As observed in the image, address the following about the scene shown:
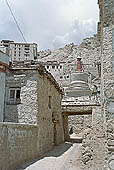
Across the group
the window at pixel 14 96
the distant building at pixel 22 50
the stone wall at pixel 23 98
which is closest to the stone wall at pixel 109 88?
the stone wall at pixel 23 98

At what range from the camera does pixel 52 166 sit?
10.5m

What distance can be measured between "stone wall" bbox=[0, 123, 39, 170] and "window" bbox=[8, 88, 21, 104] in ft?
8.04

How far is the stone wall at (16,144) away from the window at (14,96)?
2450 mm

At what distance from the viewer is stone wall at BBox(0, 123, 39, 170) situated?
27.5 feet

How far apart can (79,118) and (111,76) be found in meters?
28.5

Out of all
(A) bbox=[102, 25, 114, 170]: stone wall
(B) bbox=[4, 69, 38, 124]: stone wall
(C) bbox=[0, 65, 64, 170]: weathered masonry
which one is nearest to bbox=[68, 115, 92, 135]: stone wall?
(C) bbox=[0, 65, 64, 170]: weathered masonry

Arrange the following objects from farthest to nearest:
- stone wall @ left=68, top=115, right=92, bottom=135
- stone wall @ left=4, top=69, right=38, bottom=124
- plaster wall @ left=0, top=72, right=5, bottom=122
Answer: stone wall @ left=68, top=115, right=92, bottom=135, plaster wall @ left=0, top=72, right=5, bottom=122, stone wall @ left=4, top=69, right=38, bottom=124

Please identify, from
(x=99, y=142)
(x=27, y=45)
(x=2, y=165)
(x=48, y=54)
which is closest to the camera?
(x=2, y=165)

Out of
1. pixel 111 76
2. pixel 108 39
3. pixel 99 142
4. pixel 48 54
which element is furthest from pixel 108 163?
pixel 48 54

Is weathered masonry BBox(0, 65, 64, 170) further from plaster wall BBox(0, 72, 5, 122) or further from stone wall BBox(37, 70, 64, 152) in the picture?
plaster wall BBox(0, 72, 5, 122)

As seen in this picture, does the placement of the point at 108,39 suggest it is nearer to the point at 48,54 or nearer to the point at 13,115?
the point at 13,115

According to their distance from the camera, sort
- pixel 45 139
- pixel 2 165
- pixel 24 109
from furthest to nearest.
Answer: pixel 45 139 → pixel 24 109 → pixel 2 165

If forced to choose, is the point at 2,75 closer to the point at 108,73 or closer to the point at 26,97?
the point at 26,97

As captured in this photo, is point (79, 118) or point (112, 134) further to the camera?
point (79, 118)
